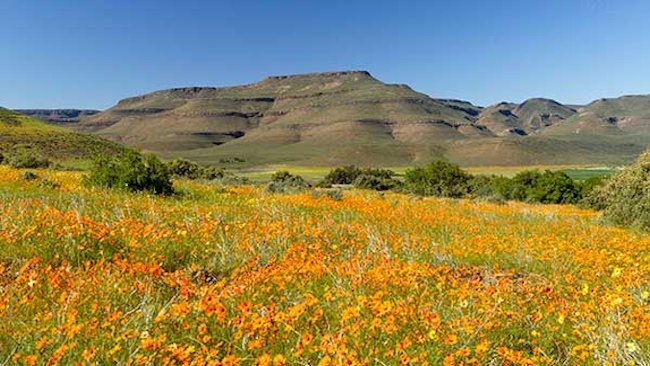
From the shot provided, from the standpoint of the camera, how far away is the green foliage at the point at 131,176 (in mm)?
14938

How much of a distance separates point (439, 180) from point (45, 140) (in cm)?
5518

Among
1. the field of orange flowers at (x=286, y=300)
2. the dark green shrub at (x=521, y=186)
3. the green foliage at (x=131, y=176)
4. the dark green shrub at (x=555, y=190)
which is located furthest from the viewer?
the dark green shrub at (x=521, y=186)

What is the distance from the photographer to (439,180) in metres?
43.9

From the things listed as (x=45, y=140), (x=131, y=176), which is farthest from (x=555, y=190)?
(x=45, y=140)

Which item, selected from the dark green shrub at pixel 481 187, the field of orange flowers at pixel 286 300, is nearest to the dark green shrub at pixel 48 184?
the field of orange flowers at pixel 286 300

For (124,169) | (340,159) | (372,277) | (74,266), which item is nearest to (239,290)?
(372,277)

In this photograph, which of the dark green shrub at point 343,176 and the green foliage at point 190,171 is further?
the dark green shrub at point 343,176

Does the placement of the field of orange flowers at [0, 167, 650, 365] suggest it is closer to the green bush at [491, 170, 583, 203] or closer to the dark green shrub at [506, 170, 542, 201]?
the green bush at [491, 170, 583, 203]

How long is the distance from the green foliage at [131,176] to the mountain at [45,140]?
4797 centimetres

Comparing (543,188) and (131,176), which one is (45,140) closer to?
(543,188)

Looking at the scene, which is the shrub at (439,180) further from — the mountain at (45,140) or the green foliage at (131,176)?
the mountain at (45,140)

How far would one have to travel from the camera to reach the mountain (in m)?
62.5

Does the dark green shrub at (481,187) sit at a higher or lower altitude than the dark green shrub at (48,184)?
lower

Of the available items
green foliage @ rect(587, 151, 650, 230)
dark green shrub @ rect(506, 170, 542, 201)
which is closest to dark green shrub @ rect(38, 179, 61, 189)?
green foliage @ rect(587, 151, 650, 230)
